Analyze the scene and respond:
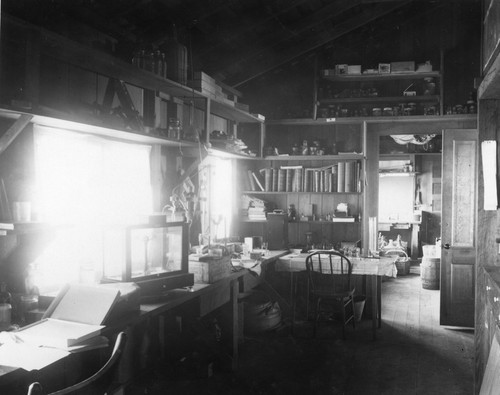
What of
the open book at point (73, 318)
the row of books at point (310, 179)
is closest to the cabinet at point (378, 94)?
the row of books at point (310, 179)

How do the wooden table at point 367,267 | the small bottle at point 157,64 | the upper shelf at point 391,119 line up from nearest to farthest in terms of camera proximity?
the small bottle at point 157,64 < the wooden table at point 367,267 < the upper shelf at point 391,119

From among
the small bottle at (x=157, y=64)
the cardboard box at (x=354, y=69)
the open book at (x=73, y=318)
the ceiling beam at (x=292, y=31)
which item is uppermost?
the ceiling beam at (x=292, y=31)

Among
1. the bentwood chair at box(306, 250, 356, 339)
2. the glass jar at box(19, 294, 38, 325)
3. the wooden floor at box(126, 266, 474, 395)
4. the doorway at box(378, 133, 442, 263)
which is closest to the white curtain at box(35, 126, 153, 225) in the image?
the glass jar at box(19, 294, 38, 325)

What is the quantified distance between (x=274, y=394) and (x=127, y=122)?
7.33ft

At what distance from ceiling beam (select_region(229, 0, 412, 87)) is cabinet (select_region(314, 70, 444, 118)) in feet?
1.39

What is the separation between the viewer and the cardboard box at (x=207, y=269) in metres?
4.18

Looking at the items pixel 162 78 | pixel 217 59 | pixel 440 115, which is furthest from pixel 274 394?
pixel 440 115

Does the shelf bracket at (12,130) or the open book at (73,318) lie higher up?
the shelf bracket at (12,130)

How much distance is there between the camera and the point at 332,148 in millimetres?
6719

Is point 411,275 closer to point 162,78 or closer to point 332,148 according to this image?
point 332,148

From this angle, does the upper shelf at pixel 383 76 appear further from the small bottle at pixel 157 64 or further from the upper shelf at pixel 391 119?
the small bottle at pixel 157 64

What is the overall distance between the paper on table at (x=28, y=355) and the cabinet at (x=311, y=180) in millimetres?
4305

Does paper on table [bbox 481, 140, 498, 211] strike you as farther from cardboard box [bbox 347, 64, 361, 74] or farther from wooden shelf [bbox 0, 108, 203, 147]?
cardboard box [bbox 347, 64, 361, 74]

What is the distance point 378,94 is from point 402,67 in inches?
19.0
